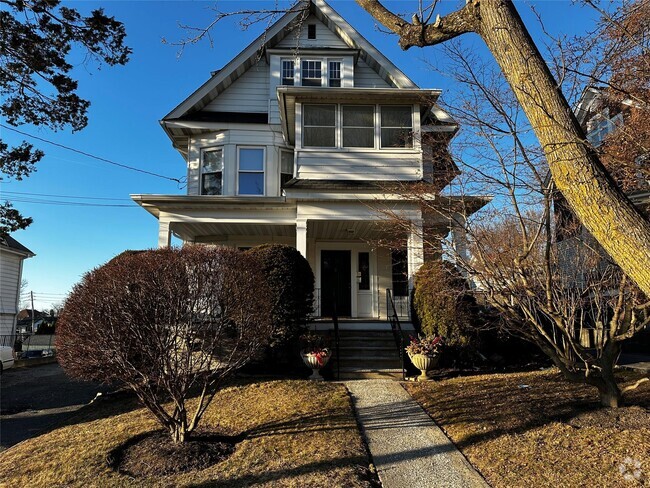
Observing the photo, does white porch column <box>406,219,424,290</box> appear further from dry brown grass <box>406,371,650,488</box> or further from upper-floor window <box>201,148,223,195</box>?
upper-floor window <box>201,148,223,195</box>

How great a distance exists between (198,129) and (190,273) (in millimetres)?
9556

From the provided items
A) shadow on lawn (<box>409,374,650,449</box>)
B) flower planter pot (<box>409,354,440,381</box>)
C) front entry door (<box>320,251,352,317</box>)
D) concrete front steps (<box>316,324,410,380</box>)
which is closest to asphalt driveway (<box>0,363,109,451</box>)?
concrete front steps (<box>316,324,410,380</box>)

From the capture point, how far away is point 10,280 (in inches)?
988

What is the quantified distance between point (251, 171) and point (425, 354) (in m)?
8.01

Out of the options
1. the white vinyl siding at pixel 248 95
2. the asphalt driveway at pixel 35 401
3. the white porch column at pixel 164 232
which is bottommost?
the asphalt driveway at pixel 35 401

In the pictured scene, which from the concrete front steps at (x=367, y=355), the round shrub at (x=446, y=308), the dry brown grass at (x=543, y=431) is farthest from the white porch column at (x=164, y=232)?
the dry brown grass at (x=543, y=431)

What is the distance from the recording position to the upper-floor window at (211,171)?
1405 cm

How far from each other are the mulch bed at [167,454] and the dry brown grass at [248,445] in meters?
0.15

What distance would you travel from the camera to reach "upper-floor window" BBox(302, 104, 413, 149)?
12.3m

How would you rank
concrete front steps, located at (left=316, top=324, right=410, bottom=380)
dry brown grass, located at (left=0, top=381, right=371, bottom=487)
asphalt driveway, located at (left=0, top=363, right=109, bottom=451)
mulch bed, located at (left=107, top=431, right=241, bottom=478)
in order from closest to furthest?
dry brown grass, located at (left=0, top=381, right=371, bottom=487) → mulch bed, located at (left=107, top=431, right=241, bottom=478) → asphalt driveway, located at (left=0, top=363, right=109, bottom=451) → concrete front steps, located at (left=316, top=324, right=410, bottom=380)

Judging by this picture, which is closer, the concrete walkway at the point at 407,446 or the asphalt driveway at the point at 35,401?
the concrete walkway at the point at 407,446

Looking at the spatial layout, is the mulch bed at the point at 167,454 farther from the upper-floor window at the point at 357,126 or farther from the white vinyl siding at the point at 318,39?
the white vinyl siding at the point at 318,39

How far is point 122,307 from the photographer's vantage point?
521 cm

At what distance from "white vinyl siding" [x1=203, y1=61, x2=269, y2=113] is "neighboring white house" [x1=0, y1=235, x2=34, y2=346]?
1586 centimetres
